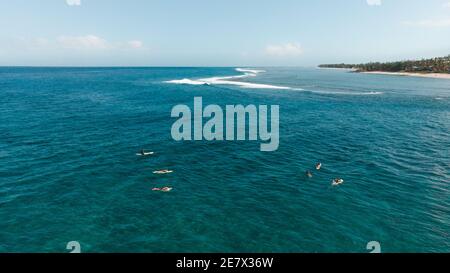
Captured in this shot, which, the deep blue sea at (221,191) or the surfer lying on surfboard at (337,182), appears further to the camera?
the surfer lying on surfboard at (337,182)

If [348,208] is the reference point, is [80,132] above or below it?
above

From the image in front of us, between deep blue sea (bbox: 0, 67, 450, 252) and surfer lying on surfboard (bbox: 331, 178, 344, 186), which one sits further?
surfer lying on surfboard (bbox: 331, 178, 344, 186)

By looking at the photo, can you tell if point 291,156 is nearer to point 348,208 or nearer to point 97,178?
point 348,208

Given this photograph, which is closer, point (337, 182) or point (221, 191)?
point (221, 191)

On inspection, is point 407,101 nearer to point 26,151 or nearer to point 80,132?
point 80,132

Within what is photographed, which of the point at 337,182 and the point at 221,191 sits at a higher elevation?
the point at 337,182

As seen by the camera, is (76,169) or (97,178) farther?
(76,169)
